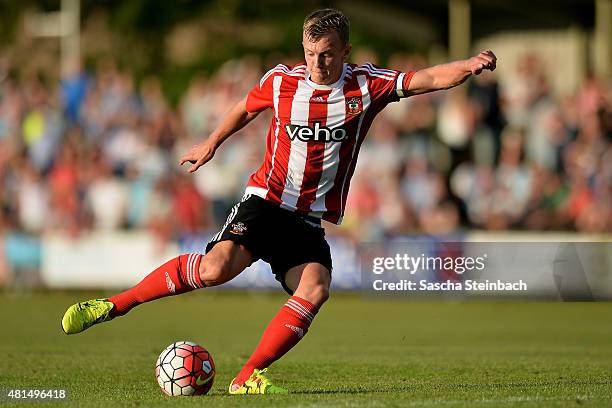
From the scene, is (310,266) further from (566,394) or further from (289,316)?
(566,394)

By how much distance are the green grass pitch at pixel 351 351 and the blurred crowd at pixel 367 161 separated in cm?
145

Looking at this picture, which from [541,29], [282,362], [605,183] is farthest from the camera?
[541,29]

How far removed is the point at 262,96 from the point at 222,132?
41 centimetres

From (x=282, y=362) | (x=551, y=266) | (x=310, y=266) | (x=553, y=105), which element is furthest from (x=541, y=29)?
(x=310, y=266)

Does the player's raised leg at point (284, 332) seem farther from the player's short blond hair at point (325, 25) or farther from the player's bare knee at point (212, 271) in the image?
the player's short blond hair at point (325, 25)

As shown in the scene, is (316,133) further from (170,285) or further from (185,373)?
(185,373)

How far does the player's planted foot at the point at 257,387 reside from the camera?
7738 mm

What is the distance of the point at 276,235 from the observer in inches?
325

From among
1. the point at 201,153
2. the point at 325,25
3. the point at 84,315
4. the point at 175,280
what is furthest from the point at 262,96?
the point at 84,315

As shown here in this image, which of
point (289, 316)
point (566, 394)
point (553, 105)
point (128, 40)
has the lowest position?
point (566, 394)

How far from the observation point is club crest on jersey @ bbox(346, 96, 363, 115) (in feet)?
26.7

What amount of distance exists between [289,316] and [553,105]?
1201 cm

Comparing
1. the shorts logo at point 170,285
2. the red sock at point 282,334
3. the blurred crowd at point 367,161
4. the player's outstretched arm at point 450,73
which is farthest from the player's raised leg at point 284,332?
the blurred crowd at point 367,161

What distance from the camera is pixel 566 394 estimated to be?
7.80 metres
